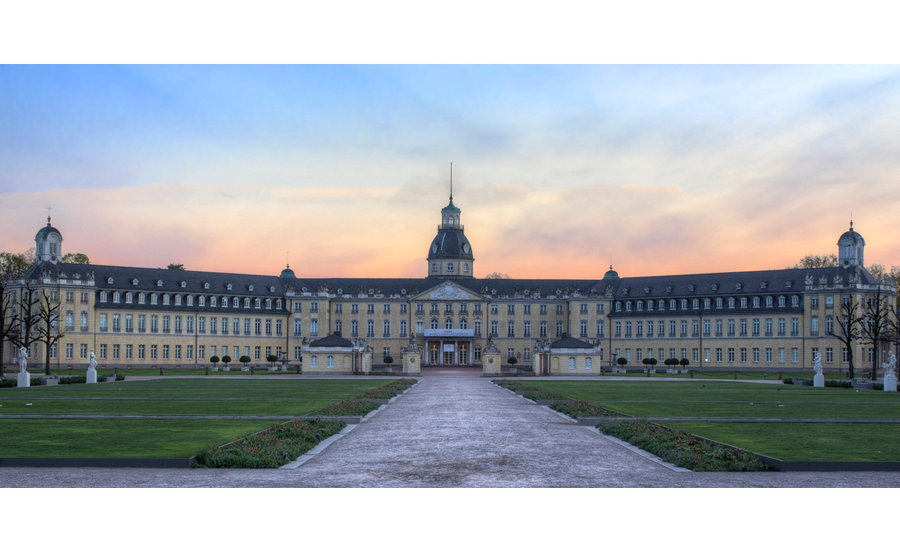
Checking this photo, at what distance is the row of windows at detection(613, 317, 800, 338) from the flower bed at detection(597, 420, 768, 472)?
9126cm

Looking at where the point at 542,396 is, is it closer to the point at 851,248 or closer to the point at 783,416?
the point at 783,416

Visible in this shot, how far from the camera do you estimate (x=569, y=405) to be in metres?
39.5

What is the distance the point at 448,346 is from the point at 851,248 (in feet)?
190

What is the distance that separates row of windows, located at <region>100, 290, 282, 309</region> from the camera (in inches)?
4503

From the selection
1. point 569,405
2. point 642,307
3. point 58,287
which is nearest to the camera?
point 569,405

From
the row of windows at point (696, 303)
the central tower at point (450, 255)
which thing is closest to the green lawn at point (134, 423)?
the row of windows at point (696, 303)

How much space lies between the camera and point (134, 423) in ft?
100

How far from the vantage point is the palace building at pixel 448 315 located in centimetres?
10812

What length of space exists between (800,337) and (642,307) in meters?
23.4

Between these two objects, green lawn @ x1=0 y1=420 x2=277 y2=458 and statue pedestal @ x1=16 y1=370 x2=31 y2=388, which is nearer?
green lawn @ x1=0 y1=420 x2=277 y2=458

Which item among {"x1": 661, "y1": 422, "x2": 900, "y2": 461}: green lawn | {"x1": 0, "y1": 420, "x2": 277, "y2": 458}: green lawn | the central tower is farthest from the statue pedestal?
the central tower

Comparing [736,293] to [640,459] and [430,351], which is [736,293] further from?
[640,459]

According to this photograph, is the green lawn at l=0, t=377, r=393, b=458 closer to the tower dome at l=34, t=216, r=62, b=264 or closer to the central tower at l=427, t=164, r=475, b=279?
the tower dome at l=34, t=216, r=62, b=264

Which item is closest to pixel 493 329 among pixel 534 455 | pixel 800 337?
pixel 800 337
